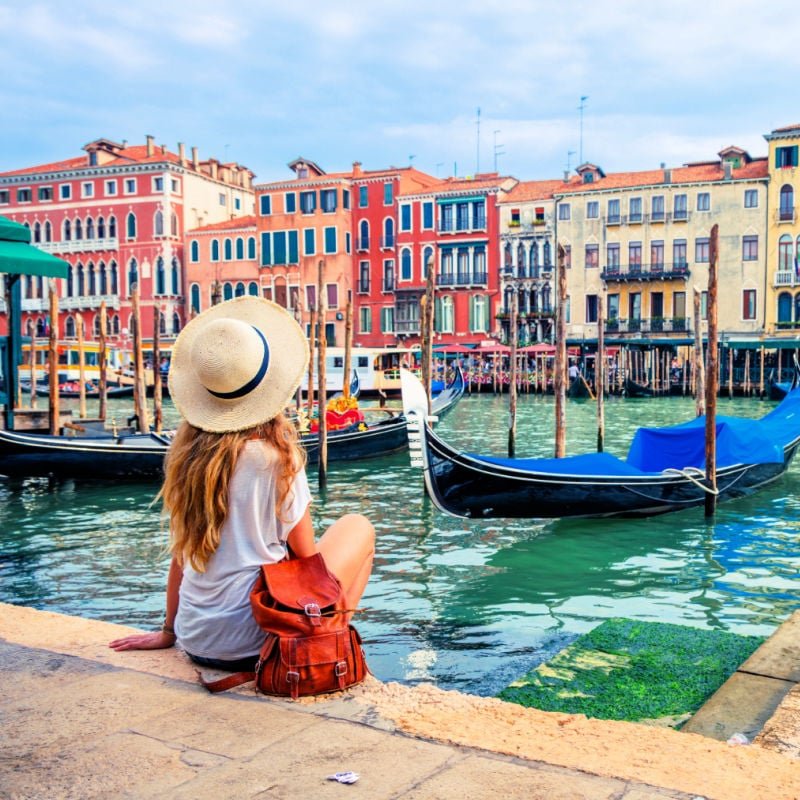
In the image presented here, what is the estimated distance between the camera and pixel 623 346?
30375 mm

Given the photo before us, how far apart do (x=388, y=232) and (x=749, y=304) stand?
1239 cm

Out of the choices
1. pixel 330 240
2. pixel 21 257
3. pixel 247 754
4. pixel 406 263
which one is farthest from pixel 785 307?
pixel 247 754

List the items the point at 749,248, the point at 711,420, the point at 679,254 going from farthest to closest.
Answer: the point at 679,254 → the point at 749,248 → the point at 711,420

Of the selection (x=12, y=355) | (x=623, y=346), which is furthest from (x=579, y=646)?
(x=623, y=346)

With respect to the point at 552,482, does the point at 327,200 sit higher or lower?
higher

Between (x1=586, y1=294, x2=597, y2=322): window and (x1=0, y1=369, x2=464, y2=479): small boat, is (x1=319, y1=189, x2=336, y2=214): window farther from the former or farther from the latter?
(x1=0, y1=369, x2=464, y2=479): small boat

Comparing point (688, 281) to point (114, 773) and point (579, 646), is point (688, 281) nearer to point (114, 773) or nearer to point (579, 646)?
point (579, 646)

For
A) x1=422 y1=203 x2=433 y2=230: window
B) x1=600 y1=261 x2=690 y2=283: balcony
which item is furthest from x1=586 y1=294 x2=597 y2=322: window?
x1=422 y1=203 x2=433 y2=230: window

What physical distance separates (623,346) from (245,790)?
29591 millimetres

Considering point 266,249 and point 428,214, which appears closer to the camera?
point 428,214

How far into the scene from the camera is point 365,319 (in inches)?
1387

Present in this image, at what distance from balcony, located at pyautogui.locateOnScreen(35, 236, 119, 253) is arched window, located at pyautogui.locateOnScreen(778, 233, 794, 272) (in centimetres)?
2339

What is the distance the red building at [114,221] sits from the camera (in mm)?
36406

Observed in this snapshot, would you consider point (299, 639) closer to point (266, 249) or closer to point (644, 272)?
point (644, 272)
